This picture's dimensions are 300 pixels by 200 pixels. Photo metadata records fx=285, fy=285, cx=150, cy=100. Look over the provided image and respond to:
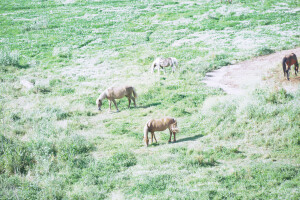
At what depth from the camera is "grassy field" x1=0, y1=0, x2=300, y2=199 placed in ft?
28.8

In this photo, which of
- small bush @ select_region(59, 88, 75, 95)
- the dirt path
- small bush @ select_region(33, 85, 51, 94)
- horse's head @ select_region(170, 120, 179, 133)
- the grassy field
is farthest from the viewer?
small bush @ select_region(33, 85, 51, 94)

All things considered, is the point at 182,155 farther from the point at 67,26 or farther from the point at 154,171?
the point at 67,26

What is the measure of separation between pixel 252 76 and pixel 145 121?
8788 mm

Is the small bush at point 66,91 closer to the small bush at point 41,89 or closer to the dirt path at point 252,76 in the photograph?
the small bush at point 41,89

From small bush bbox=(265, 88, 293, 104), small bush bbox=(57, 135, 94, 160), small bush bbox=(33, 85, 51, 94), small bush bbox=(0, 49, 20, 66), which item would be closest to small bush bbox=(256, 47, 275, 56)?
small bush bbox=(265, 88, 293, 104)

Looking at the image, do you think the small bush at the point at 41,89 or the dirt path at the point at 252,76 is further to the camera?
the small bush at the point at 41,89

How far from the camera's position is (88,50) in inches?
1171

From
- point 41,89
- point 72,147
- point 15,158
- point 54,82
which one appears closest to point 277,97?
point 72,147

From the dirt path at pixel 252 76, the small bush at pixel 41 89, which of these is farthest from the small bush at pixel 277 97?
the small bush at pixel 41 89

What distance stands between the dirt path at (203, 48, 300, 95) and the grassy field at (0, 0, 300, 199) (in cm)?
93

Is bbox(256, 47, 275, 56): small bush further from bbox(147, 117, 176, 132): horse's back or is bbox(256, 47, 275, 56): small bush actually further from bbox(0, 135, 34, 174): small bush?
bbox(0, 135, 34, 174): small bush

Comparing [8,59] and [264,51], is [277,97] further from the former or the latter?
[8,59]

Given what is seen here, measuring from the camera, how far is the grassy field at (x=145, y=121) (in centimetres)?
877

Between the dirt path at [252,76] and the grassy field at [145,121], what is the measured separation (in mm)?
935
